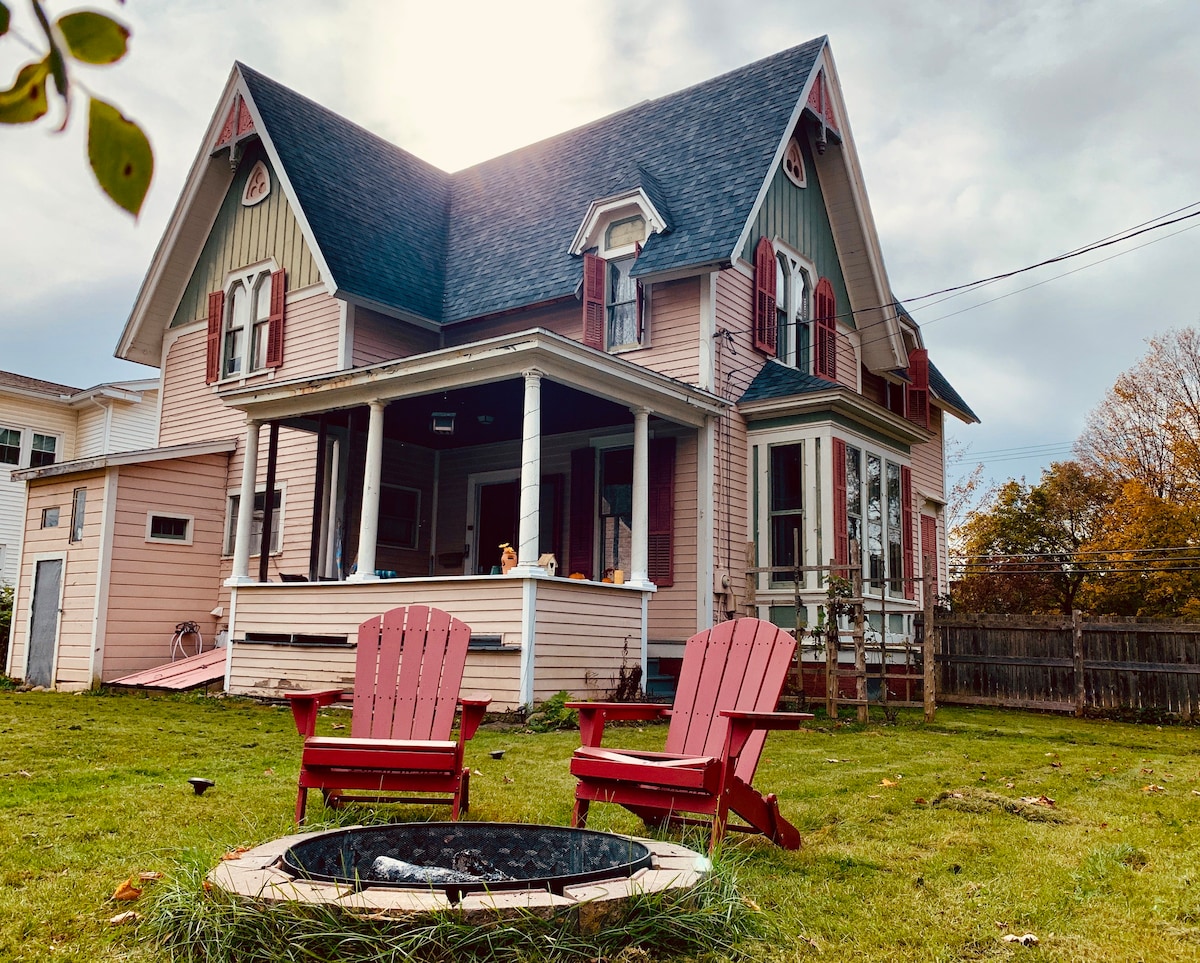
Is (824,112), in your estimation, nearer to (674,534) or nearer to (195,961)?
(674,534)

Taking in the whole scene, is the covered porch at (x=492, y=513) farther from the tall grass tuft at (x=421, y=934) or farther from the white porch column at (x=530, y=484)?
the tall grass tuft at (x=421, y=934)

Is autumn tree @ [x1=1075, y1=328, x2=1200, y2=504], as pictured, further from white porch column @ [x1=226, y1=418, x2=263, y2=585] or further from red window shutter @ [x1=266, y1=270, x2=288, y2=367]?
white porch column @ [x1=226, y1=418, x2=263, y2=585]

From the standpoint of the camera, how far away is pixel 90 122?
2.35 ft

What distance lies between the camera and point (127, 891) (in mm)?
3500

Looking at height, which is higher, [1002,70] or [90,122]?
[1002,70]

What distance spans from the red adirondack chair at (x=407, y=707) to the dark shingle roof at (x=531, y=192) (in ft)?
24.1

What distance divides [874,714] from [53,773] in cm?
780

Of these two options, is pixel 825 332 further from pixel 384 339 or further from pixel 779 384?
pixel 384 339

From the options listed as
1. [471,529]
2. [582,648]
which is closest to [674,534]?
[582,648]

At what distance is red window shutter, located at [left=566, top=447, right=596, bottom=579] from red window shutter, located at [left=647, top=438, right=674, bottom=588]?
0.99 m

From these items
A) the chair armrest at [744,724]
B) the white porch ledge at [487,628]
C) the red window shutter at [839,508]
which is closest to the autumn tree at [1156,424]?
the red window shutter at [839,508]

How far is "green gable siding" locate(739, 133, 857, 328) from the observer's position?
13402mm

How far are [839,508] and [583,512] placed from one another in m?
3.26

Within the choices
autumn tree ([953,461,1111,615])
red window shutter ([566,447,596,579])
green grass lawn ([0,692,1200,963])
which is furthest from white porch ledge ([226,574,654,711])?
autumn tree ([953,461,1111,615])
